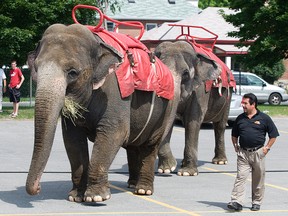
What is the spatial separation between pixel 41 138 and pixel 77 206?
1.80m

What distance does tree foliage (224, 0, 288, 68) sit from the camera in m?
41.7

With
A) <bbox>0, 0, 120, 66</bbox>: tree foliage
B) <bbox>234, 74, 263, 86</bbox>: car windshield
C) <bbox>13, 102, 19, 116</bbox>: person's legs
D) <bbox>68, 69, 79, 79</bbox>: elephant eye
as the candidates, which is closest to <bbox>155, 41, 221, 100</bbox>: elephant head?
<bbox>68, 69, 79, 79</bbox>: elephant eye

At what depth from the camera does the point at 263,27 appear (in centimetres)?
4319

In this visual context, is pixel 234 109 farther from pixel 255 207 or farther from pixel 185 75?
pixel 255 207

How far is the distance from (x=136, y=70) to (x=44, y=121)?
233 centimetres

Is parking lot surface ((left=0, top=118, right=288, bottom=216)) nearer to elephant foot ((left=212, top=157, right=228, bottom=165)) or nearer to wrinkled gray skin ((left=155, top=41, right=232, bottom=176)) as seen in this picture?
elephant foot ((left=212, top=157, right=228, bottom=165))

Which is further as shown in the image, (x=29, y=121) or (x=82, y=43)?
(x=29, y=121)

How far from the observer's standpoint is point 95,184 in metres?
12.0

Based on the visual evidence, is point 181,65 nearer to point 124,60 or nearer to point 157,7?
point 124,60

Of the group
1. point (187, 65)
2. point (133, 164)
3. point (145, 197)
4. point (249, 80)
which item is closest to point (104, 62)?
point (145, 197)

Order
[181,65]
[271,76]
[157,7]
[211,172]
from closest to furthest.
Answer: [181,65] → [211,172] → [271,76] → [157,7]

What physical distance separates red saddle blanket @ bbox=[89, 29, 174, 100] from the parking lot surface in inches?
60.6

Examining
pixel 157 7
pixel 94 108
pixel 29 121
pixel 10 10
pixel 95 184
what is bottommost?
pixel 157 7

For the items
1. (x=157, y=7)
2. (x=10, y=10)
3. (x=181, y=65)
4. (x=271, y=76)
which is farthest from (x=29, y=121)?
(x=157, y=7)
